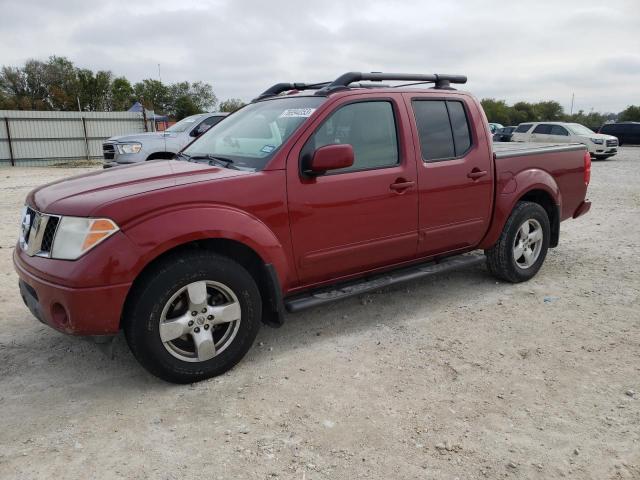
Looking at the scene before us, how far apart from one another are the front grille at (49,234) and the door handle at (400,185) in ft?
7.38

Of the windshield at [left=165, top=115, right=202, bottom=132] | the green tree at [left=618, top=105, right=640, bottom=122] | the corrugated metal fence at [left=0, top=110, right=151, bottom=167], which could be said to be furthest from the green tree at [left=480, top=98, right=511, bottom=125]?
the windshield at [left=165, top=115, right=202, bottom=132]

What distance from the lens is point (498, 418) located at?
2764 millimetres

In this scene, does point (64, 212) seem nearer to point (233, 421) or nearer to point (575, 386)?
point (233, 421)

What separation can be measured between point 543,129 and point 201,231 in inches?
865

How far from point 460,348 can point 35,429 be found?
2.67m

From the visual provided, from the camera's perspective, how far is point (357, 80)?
3.96 meters

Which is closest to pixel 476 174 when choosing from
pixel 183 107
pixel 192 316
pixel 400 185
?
pixel 400 185

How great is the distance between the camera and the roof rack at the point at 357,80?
3.87 metres

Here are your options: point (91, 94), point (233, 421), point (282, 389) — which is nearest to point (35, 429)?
point (233, 421)

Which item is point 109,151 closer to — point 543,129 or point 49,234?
point 49,234

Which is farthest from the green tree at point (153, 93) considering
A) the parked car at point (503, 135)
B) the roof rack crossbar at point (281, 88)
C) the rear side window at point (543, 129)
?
the roof rack crossbar at point (281, 88)

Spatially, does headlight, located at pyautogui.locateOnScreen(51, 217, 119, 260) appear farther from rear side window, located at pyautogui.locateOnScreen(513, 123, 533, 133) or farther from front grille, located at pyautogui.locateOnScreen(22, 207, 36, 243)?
rear side window, located at pyautogui.locateOnScreen(513, 123, 533, 133)

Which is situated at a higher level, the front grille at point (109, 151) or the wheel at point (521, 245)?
the front grille at point (109, 151)

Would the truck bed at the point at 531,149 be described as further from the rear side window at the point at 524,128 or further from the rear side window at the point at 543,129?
the rear side window at the point at 524,128
